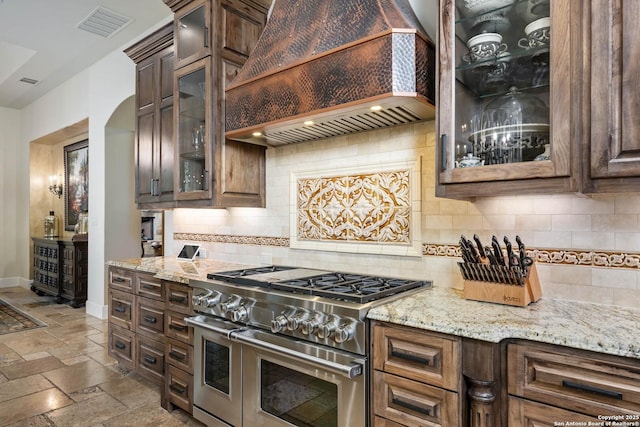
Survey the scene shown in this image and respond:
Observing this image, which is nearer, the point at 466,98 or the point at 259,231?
the point at 466,98

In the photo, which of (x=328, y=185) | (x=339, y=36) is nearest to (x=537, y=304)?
(x=328, y=185)

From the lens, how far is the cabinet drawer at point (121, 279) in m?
3.12

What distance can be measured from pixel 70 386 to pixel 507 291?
321 cm

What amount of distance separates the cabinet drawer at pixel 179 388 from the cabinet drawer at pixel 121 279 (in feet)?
2.73

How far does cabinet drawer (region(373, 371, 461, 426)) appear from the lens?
1452mm

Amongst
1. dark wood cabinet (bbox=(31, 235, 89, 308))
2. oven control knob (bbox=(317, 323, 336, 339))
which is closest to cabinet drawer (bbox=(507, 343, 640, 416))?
oven control knob (bbox=(317, 323, 336, 339))

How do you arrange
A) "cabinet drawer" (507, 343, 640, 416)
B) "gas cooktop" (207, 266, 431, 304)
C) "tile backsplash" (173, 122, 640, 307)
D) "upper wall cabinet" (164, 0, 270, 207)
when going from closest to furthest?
"cabinet drawer" (507, 343, 640, 416), "tile backsplash" (173, 122, 640, 307), "gas cooktop" (207, 266, 431, 304), "upper wall cabinet" (164, 0, 270, 207)

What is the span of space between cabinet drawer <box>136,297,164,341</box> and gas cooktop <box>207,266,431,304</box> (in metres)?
0.73

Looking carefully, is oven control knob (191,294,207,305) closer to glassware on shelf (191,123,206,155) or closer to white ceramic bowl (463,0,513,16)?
glassware on shelf (191,123,206,155)

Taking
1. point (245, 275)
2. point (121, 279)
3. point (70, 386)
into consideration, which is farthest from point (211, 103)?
point (70, 386)

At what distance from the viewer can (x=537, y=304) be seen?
5.66 feet

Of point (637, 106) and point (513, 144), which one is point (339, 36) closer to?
point (513, 144)

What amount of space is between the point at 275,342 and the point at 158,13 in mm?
3424

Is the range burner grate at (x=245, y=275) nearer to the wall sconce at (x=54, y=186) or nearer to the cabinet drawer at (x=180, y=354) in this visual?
the cabinet drawer at (x=180, y=354)
